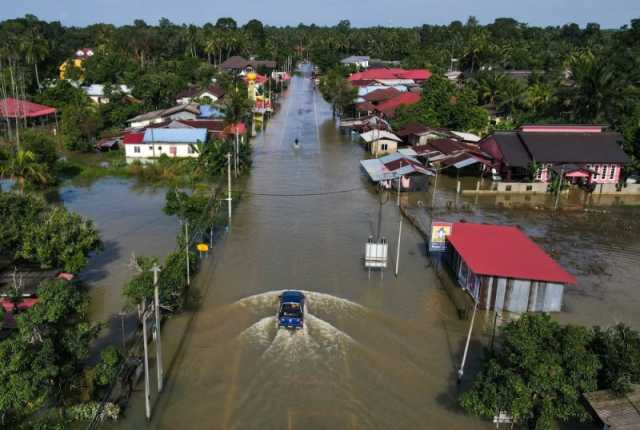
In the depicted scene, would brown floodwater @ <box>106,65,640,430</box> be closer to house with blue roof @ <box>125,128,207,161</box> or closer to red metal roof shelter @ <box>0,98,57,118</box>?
house with blue roof @ <box>125,128,207,161</box>

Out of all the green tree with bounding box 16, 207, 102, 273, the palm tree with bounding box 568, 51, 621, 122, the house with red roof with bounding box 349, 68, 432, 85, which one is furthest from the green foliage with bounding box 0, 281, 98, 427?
the house with red roof with bounding box 349, 68, 432, 85

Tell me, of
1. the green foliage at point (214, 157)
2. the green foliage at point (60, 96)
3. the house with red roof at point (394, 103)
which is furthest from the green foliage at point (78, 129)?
the house with red roof at point (394, 103)

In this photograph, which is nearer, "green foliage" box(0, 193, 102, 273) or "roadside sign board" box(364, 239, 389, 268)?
"green foliage" box(0, 193, 102, 273)

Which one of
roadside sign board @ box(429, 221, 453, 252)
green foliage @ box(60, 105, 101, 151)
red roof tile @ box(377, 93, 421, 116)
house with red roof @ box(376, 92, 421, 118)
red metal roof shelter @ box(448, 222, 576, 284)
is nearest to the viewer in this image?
red metal roof shelter @ box(448, 222, 576, 284)

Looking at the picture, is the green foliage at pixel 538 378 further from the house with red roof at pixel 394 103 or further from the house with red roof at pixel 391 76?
the house with red roof at pixel 391 76

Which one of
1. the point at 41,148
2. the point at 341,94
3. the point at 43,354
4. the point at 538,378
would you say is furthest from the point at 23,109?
the point at 538,378

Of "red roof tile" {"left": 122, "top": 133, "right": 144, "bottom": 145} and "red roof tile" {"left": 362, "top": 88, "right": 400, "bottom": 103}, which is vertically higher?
"red roof tile" {"left": 362, "top": 88, "right": 400, "bottom": 103}

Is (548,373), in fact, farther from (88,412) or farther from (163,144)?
(163,144)
